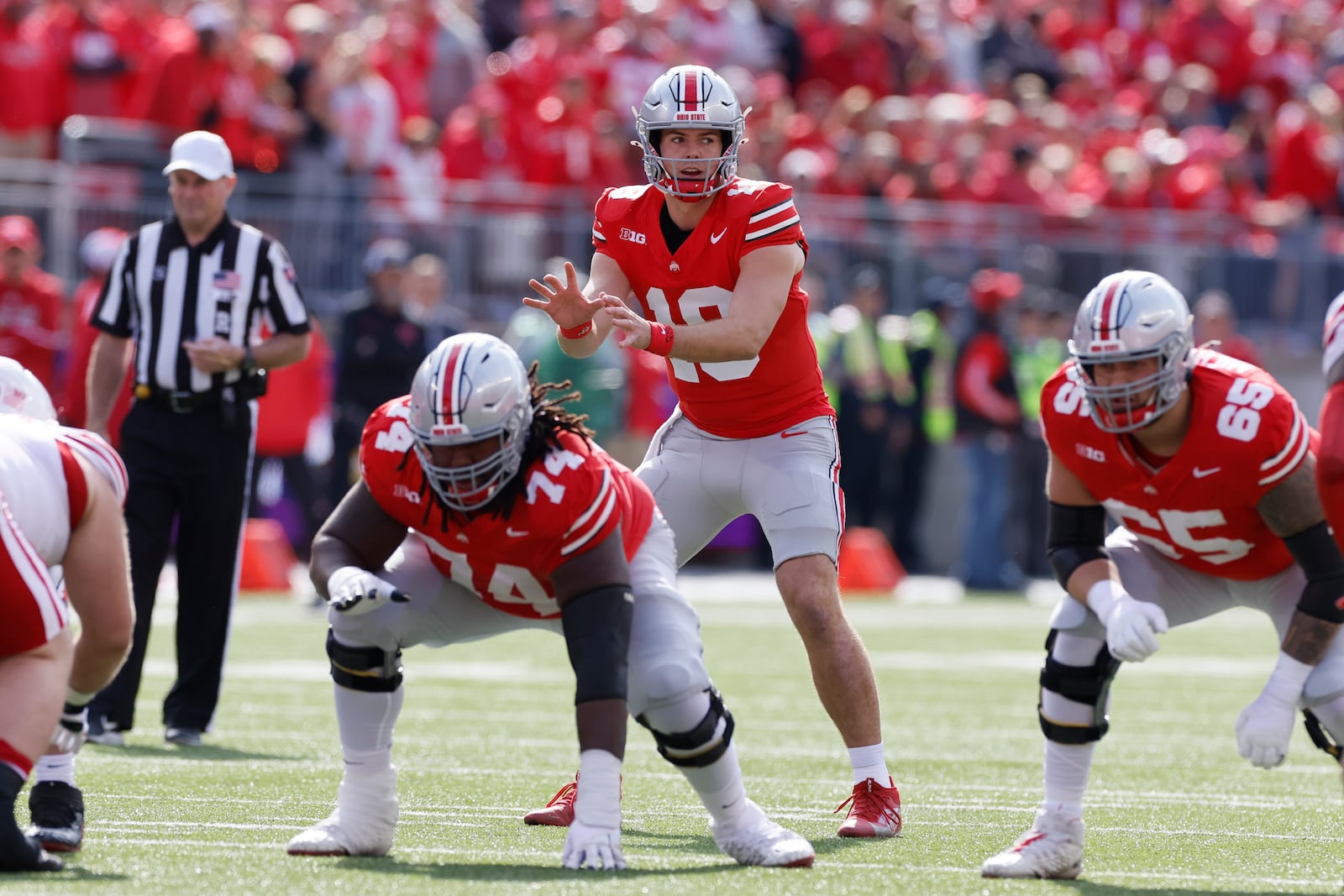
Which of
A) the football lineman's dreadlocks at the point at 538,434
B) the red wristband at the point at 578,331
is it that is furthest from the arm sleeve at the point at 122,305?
the football lineman's dreadlocks at the point at 538,434

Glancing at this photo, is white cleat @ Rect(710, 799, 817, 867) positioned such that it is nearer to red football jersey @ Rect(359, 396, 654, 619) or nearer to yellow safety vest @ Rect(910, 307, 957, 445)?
red football jersey @ Rect(359, 396, 654, 619)

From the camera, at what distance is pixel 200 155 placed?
7410 mm

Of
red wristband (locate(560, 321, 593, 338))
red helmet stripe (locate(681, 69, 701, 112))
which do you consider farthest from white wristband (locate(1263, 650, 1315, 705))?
red helmet stripe (locate(681, 69, 701, 112))

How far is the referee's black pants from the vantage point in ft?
24.2

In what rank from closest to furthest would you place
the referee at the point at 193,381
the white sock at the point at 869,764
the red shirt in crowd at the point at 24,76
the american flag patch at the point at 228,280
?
1. the white sock at the point at 869,764
2. the referee at the point at 193,381
3. the american flag patch at the point at 228,280
4. the red shirt in crowd at the point at 24,76

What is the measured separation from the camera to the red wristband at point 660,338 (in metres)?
5.35

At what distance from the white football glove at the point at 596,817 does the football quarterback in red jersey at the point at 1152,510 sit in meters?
0.88

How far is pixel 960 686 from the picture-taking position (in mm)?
9430

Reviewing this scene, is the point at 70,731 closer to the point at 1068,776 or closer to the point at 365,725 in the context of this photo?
the point at 365,725

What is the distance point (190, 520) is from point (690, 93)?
2684mm

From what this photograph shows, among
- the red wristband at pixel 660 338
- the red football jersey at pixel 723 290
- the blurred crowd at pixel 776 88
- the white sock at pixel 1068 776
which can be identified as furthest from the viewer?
the blurred crowd at pixel 776 88

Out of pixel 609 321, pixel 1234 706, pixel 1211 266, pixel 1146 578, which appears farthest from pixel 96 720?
pixel 1211 266

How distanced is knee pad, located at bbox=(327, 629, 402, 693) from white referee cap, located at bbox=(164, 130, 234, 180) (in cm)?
293

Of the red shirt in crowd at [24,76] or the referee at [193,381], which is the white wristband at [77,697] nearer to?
the referee at [193,381]
